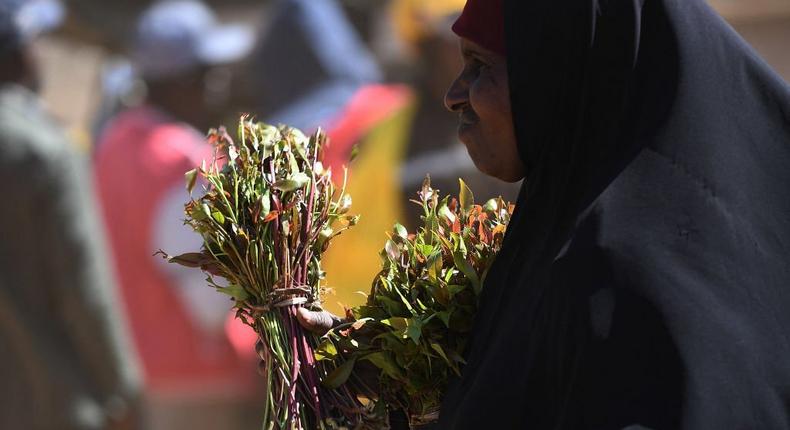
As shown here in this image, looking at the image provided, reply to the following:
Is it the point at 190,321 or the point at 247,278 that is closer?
the point at 247,278

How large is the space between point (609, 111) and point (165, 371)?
466 centimetres

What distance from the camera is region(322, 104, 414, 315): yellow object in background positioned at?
6070 millimetres

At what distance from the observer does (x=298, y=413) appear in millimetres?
2715

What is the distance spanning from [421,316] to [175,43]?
485 centimetres

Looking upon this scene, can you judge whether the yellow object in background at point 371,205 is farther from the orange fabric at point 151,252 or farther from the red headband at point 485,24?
the red headband at point 485,24

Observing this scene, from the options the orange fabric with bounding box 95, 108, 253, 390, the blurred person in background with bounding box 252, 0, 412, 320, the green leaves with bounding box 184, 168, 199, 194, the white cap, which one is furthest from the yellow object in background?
the green leaves with bounding box 184, 168, 199, 194

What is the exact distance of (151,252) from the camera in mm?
6613

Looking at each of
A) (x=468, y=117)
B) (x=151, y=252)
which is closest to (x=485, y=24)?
(x=468, y=117)

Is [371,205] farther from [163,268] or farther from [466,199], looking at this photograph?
[466,199]

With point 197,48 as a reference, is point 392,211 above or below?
below

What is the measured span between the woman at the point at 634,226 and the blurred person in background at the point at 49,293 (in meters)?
3.31

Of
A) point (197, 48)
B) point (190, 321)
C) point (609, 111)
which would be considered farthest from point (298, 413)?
point (197, 48)

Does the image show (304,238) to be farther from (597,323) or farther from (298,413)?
(597,323)

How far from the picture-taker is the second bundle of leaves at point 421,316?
2.78m
